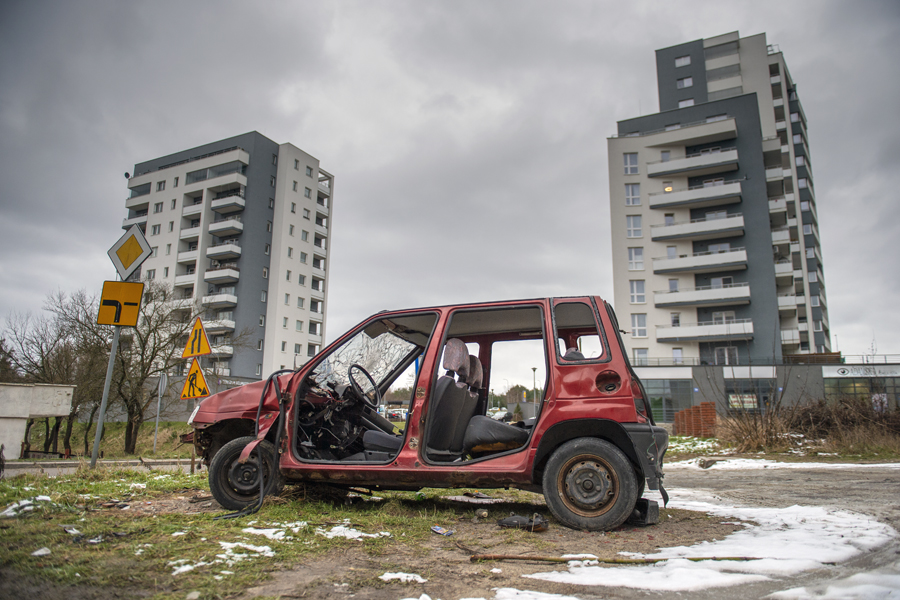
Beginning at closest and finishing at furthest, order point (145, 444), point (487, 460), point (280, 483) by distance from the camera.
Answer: point (487, 460), point (280, 483), point (145, 444)

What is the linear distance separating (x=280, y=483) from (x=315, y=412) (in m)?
0.69

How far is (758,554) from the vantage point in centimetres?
326

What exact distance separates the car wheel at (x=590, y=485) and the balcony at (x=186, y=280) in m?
59.5

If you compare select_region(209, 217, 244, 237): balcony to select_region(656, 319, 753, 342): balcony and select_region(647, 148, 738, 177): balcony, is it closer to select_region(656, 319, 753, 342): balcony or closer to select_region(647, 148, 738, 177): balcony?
select_region(647, 148, 738, 177): balcony

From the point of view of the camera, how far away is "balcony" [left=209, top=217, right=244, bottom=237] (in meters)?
56.7

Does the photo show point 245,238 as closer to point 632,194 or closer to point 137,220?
point 137,220

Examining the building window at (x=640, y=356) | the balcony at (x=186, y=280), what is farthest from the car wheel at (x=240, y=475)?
the balcony at (x=186, y=280)

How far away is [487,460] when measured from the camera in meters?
4.42

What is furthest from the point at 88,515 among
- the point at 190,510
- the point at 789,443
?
the point at 789,443

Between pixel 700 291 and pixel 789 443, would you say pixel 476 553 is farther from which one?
pixel 700 291

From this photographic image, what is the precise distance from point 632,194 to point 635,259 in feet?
20.1

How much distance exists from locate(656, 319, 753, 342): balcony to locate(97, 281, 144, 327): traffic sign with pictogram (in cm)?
4439

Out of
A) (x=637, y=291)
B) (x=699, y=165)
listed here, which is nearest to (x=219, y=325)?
(x=637, y=291)

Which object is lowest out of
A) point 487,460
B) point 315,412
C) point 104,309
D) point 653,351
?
point 487,460
